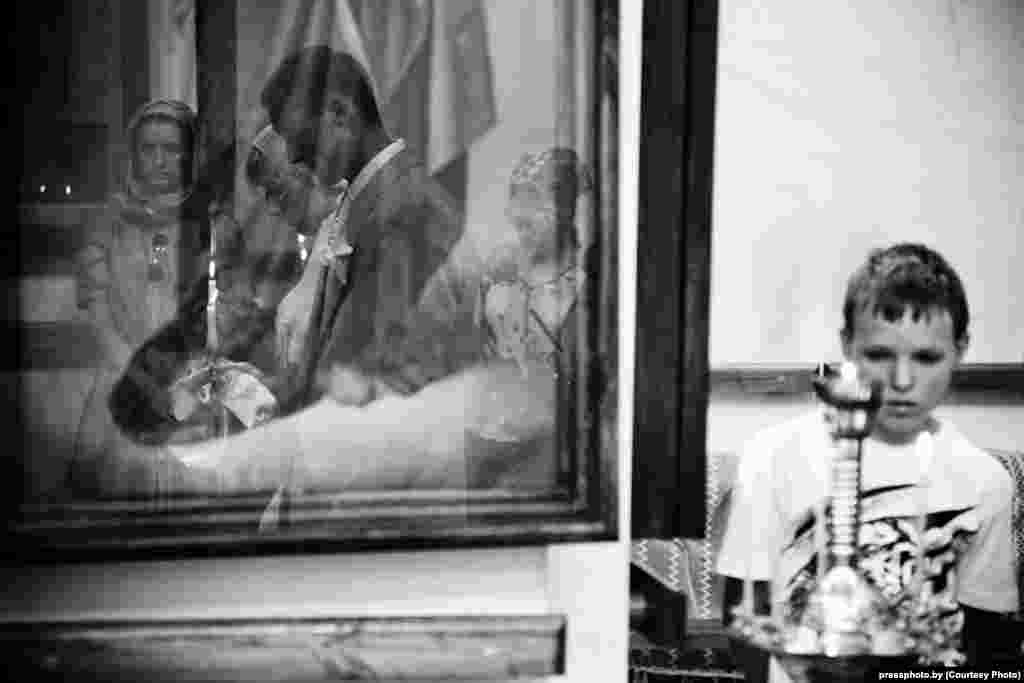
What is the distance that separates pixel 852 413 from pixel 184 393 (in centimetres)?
67

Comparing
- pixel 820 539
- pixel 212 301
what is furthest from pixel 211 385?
pixel 820 539

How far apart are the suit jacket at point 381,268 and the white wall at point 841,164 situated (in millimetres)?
296

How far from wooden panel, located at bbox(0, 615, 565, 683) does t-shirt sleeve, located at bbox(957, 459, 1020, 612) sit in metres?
0.42

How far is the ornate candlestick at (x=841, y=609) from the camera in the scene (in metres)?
1.48

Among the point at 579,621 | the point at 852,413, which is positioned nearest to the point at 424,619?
the point at 579,621

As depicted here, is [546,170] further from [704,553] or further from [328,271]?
[704,553]

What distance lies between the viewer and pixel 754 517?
1614 mm

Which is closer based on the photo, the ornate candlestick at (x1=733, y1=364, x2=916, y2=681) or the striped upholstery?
the ornate candlestick at (x1=733, y1=364, x2=916, y2=681)

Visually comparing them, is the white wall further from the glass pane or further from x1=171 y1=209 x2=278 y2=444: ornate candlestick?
x1=171 y1=209 x2=278 y2=444: ornate candlestick

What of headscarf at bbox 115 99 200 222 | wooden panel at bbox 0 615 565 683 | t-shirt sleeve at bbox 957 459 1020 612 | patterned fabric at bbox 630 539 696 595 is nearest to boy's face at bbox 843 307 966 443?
t-shirt sleeve at bbox 957 459 1020 612

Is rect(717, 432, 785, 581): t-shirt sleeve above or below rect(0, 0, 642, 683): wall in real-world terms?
above

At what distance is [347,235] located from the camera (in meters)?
1.56

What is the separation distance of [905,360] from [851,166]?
21 centimetres

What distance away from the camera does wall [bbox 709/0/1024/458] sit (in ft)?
5.20
